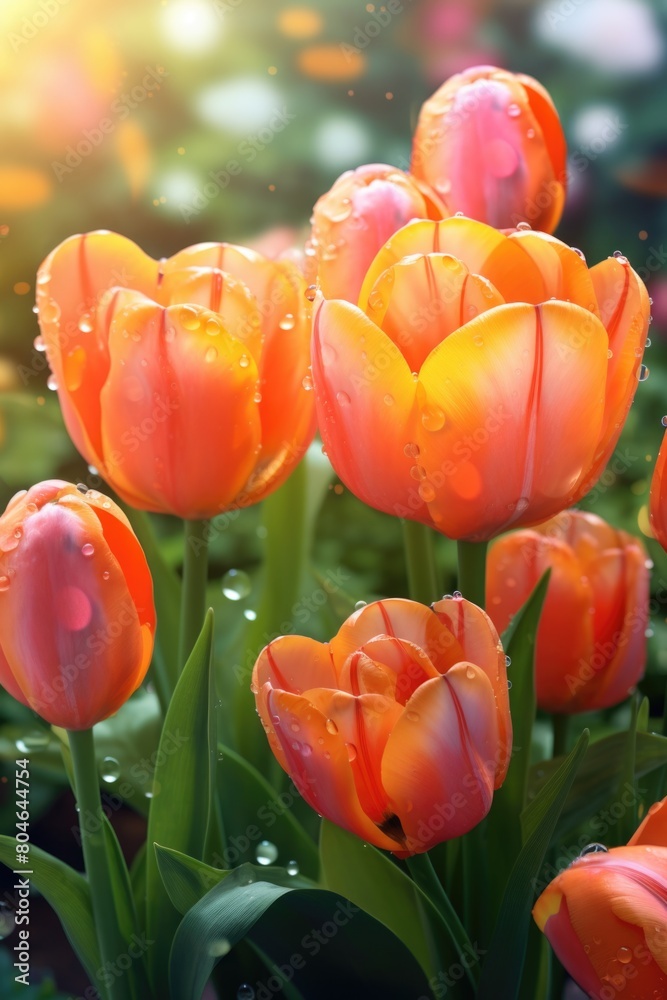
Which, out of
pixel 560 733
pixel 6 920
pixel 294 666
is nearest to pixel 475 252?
pixel 294 666

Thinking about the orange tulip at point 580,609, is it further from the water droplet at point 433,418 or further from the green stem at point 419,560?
the water droplet at point 433,418

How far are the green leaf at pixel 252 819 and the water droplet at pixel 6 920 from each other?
14 cm

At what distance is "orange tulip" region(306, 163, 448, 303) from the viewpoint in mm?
411

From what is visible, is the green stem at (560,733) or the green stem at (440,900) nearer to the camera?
the green stem at (440,900)

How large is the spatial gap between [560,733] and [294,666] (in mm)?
220

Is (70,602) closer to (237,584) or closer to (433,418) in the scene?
(433,418)

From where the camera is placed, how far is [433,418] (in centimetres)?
35

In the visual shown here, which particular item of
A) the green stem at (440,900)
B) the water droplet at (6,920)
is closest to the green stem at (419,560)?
the green stem at (440,900)

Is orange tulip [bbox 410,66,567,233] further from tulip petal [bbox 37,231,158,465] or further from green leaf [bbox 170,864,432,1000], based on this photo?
green leaf [bbox 170,864,432,1000]

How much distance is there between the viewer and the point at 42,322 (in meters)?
0.43

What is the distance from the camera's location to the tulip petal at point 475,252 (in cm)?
37

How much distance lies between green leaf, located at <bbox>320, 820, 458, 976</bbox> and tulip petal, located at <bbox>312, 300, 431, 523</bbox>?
130 millimetres

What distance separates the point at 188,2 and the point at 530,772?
788 millimetres

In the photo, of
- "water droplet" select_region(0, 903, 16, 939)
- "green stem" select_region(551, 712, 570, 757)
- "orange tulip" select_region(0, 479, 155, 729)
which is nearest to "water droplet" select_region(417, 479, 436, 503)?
"orange tulip" select_region(0, 479, 155, 729)
